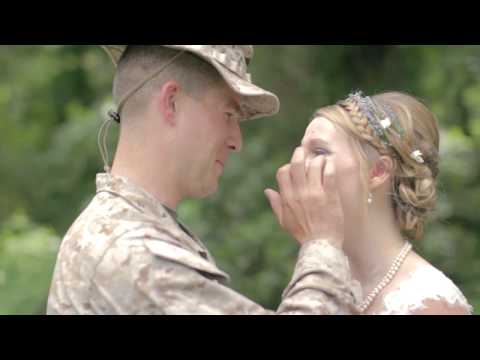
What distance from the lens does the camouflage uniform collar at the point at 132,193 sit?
3119mm

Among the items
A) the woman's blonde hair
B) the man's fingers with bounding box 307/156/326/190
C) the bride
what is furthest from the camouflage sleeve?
the woman's blonde hair

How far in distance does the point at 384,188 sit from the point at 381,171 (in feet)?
0.26

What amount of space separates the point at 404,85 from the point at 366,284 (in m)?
4.86

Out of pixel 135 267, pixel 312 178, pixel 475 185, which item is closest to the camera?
pixel 135 267

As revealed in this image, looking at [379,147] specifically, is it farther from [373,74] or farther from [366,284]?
[373,74]

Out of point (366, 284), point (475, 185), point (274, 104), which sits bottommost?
point (475, 185)

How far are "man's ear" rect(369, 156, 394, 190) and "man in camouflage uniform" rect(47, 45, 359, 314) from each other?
44 centimetres

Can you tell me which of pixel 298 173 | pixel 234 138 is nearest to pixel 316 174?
pixel 298 173

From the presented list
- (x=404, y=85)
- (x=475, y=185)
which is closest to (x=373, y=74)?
(x=404, y=85)

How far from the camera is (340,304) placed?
290 centimetres

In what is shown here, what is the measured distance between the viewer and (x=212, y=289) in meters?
2.87

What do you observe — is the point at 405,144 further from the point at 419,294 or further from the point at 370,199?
the point at 419,294

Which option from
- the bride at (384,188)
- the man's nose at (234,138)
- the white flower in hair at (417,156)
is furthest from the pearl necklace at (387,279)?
the man's nose at (234,138)

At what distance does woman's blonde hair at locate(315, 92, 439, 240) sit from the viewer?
374 cm
